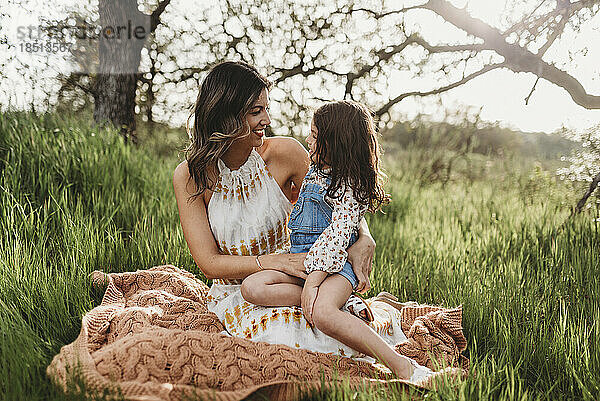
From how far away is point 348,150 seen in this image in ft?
8.07

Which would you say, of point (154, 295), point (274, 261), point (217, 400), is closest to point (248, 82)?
point (274, 261)

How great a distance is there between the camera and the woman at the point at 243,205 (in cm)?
245

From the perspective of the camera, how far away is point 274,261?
8.38 feet

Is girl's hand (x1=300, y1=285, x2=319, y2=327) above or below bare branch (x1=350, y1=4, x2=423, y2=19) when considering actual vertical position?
below

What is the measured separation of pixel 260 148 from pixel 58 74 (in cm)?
381

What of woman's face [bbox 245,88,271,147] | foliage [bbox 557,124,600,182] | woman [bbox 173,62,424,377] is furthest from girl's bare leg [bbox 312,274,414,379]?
foliage [bbox 557,124,600,182]

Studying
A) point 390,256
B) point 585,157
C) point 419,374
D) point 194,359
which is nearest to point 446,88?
point 585,157

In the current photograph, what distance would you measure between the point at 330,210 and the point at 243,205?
500 millimetres

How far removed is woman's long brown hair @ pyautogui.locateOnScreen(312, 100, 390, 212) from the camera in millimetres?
2459

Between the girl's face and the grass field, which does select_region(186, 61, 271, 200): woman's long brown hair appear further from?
the grass field

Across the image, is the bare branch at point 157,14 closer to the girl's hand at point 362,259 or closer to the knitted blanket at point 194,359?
the knitted blanket at point 194,359

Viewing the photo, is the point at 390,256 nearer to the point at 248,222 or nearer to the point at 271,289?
the point at 248,222

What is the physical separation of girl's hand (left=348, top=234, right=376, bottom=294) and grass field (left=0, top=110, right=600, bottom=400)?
552mm

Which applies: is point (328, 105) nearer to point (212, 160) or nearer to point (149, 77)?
point (212, 160)
